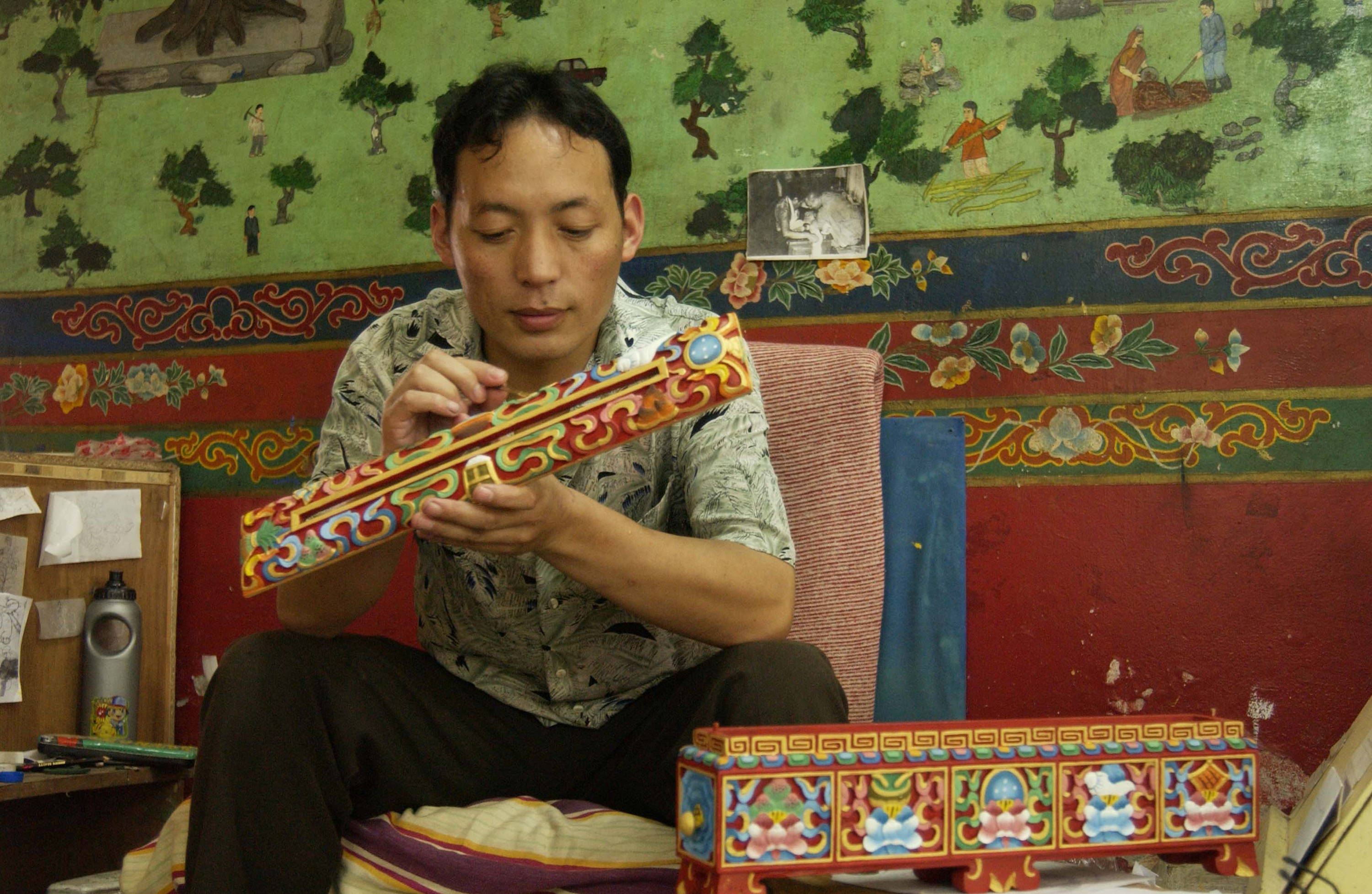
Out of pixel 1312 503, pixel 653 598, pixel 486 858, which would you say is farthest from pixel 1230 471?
pixel 486 858

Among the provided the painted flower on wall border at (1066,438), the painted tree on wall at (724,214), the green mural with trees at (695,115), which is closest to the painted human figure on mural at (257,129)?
the green mural with trees at (695,115)

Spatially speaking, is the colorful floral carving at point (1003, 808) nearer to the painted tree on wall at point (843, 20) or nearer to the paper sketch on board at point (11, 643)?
the painted tree on wall at point (843, 20)

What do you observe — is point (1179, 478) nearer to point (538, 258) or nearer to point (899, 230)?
point (899, 230)

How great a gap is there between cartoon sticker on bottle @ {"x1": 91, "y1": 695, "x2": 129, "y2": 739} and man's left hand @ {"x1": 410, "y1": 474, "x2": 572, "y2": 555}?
5.33 ft

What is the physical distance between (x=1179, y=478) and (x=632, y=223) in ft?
4.07

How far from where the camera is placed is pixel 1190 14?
2301 mm

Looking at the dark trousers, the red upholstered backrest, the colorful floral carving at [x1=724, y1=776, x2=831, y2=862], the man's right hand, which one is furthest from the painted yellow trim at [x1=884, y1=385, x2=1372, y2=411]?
the colorful floral carving at [x1=724, y1=776, x2=831, y2=862]

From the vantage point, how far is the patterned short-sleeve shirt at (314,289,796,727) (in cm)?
147

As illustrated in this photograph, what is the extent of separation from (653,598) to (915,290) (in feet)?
4.28

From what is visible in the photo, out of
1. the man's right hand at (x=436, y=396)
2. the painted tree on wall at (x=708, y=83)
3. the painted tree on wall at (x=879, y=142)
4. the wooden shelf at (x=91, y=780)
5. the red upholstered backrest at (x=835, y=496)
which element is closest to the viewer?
the man's right hand at (x=436, y=396)

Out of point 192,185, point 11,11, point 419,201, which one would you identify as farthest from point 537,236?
point 11,11

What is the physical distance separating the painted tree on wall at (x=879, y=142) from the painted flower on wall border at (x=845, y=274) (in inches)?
6.9

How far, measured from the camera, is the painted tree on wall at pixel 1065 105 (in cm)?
233

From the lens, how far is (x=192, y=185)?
289cm
